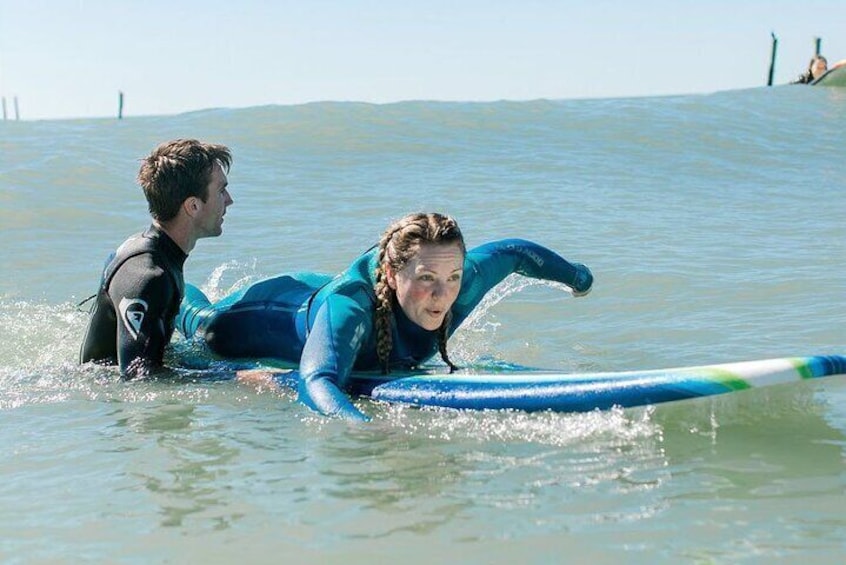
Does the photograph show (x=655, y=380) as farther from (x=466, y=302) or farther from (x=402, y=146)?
(x=402, y=146)

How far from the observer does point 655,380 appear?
167 inches

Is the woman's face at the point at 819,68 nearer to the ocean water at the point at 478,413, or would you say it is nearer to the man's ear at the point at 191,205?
the ocean water at the point at 478,413

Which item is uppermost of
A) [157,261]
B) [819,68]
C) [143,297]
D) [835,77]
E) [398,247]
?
[819,68]

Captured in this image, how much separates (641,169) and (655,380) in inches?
427

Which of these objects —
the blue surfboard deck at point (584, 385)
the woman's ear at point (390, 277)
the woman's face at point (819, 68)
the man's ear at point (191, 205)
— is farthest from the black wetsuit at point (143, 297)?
the woman's face at point (819, 68)

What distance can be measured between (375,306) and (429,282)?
0.30 m

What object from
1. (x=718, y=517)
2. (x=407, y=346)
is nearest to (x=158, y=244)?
(x=407, y=346)

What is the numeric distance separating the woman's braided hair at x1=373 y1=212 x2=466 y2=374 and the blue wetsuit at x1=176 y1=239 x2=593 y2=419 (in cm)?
5

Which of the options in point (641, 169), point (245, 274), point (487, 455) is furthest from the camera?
point (641, 169)

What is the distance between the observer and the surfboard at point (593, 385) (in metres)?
4.09

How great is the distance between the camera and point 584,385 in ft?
14.3

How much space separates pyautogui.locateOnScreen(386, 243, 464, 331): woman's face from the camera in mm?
4664

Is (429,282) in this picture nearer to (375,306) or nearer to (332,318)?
(375,306)

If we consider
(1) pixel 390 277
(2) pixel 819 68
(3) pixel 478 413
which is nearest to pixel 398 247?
(1) pixel 390 277
